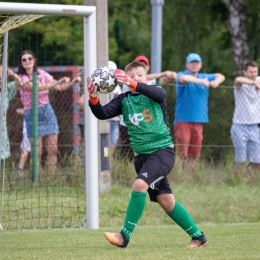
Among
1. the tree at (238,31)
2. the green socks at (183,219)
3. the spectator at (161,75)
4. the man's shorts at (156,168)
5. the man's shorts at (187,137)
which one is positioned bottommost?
the green socks at (183,219)

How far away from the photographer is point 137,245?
7.52m

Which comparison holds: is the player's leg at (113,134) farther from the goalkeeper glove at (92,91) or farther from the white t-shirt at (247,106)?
the goalkeeper glove at (92,91)

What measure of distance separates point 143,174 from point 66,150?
5071 millimetres

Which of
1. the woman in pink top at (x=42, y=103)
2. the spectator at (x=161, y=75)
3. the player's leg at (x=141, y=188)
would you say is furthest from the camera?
the spectator at (x=161, y=75)

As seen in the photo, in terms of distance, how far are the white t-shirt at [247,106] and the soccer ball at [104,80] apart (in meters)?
Answer: 5.58

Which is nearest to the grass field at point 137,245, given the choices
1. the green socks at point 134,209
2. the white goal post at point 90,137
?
the green socks at point 134,209

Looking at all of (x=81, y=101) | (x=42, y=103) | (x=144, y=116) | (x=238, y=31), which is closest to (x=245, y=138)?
(x=81, y=101)

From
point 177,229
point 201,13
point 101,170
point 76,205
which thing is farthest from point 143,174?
point 201,13

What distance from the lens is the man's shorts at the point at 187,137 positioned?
40.2 feet

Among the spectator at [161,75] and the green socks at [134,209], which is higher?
the spectator at [161,75]

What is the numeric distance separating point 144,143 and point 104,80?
0.70m

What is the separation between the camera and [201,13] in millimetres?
19953

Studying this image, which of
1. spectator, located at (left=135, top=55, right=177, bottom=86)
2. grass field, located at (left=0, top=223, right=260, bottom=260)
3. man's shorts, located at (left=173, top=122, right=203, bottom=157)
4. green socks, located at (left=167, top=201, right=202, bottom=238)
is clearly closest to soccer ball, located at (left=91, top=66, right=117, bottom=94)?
green socks, located at (left=167, top=201, right=202, bottom=238)

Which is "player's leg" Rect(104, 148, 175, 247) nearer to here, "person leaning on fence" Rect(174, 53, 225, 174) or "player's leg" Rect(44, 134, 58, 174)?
"player's leg" Rect(44, 134, 58, 174)
